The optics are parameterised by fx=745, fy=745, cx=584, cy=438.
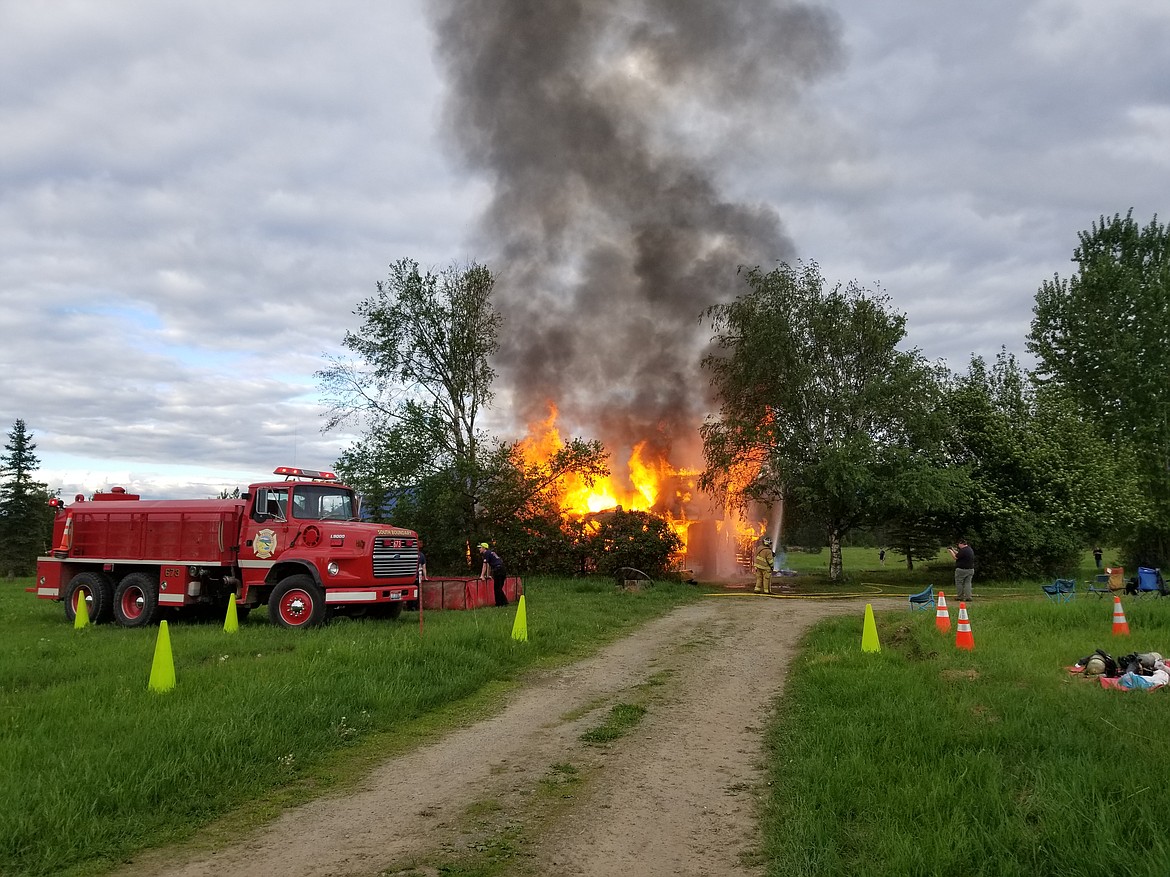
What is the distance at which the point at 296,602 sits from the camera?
1412cm

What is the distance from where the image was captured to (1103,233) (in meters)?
39.6

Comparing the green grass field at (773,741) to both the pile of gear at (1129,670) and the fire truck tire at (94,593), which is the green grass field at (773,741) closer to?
the pile of gear at (1129,670)

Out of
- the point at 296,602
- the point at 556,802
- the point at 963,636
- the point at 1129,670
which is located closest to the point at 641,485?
the point at 296,602

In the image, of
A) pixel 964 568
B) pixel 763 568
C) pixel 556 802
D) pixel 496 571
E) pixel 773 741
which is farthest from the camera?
pixel 763 568

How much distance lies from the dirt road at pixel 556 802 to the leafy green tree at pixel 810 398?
66.5 feet

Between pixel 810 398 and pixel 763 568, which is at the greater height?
pixel 810 398

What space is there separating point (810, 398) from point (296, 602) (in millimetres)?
21493

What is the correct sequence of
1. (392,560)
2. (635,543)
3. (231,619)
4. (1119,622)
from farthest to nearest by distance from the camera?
(635,543), (392,560), (231,619), (1119,622)

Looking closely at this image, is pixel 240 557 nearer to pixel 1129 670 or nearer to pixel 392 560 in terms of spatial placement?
pixel 392 560

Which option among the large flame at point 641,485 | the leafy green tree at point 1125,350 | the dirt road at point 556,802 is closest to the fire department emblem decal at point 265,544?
the dirt road at point 556,802

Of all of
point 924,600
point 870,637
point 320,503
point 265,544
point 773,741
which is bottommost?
point 773,741

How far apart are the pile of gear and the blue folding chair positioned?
10.6 metres

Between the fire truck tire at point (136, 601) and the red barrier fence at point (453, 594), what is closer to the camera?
the fire truck tire at point (136, 601)

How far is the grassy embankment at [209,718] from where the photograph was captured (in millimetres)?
5027
